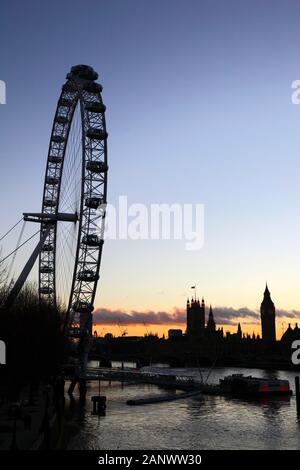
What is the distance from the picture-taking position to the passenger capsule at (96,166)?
169ft

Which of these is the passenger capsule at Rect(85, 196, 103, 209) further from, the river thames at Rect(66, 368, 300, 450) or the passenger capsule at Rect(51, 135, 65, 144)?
the river thames at Rect(66, 368, 300, 450)

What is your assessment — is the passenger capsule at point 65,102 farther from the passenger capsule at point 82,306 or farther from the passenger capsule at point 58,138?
the passenger capsule at point 82,306

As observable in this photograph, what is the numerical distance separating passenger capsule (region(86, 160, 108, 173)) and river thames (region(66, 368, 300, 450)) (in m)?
21.4

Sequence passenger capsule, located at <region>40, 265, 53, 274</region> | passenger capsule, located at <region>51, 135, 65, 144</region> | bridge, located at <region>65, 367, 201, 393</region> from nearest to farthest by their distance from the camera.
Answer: passenger capsule, located at <region>51, 135, 65, 144</region> < passenger capsule, located at <region>40, 265, 53, 274</region> < bridge, located at <region>65, 367, 201, 393</region>

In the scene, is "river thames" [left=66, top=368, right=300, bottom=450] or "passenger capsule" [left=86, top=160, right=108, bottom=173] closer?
"river thames" [left=66, top=368, right=300, bottom=450]

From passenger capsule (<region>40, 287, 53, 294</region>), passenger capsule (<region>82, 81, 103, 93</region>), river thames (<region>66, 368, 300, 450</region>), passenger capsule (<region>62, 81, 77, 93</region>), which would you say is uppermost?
passenger capsule (<region>62, 81, 77, 93</region>)

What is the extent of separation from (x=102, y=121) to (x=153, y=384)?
151 ft

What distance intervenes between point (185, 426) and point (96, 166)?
2415 centimetres

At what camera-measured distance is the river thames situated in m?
33.6

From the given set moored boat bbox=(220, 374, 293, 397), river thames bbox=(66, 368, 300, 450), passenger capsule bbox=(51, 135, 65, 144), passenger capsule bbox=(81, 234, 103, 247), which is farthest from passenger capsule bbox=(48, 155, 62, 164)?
moored boat bbox=(220, 374, 293, 397)

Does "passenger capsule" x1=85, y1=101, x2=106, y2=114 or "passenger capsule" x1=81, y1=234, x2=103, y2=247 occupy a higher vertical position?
"passenger capsule" x1=85, y1=101, x2=106, y2=114

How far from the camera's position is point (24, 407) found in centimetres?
4028
